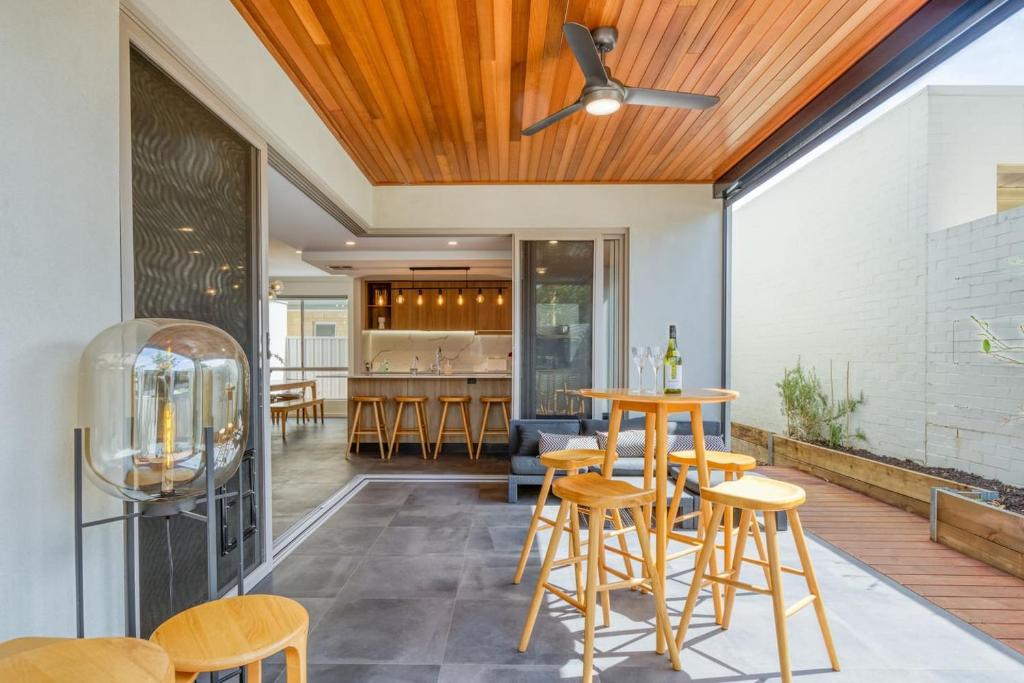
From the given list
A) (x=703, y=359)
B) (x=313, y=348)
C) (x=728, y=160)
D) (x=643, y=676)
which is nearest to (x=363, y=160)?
(x=728, y=160)

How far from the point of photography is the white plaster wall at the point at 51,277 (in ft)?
3.97

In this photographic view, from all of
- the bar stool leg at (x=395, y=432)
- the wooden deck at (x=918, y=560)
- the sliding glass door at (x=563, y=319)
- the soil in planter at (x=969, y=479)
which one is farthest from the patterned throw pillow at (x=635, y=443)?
the bar stool leg at (x=395, y=432)

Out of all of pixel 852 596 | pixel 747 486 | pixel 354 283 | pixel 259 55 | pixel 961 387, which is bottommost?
pixel 852 596

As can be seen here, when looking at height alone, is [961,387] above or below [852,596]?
above

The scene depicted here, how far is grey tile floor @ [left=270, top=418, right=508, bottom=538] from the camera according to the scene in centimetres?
413

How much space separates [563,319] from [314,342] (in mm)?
6813

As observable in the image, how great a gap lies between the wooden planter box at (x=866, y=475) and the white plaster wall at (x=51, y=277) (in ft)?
15.3

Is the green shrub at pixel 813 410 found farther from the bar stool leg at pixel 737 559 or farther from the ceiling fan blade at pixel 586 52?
the ceiling fan blade at pixel 586 52

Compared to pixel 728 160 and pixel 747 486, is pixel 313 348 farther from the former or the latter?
pixel 747 486

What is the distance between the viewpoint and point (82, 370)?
132 cm

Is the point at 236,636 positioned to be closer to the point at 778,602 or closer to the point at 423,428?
the point at 778,602

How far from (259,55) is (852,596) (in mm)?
4166

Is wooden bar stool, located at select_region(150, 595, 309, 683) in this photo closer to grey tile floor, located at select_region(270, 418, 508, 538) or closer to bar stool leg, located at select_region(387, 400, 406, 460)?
grey tile floor, located at select_region(270, 418, 508, 538)

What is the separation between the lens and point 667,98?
2.62 m
